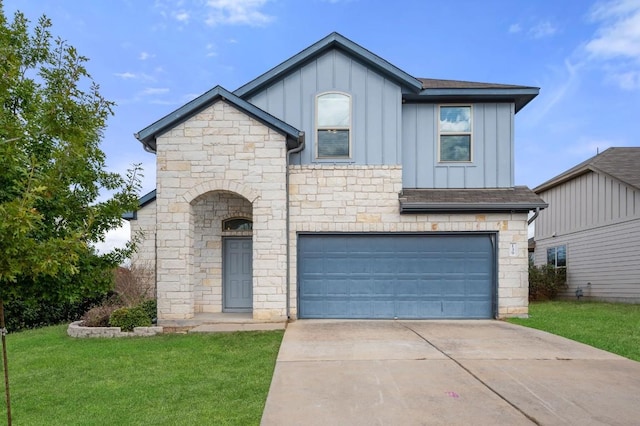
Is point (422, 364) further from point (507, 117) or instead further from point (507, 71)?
point (507, 71)

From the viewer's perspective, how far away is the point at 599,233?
58.1ft

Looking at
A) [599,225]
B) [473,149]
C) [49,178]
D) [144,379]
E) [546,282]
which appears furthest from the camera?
[546,282]

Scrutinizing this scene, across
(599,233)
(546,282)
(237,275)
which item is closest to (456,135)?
(237,275)

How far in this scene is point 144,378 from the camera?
6.20m

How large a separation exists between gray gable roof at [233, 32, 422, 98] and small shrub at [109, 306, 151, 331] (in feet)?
19.0

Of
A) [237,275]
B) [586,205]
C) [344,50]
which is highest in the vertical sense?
[344,50]

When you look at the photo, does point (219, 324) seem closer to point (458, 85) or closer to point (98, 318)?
point (98, 318)

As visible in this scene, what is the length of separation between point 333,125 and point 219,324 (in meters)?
5.62

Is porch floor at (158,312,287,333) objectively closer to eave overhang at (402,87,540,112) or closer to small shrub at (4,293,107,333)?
small shrub at (4,293,107,333)

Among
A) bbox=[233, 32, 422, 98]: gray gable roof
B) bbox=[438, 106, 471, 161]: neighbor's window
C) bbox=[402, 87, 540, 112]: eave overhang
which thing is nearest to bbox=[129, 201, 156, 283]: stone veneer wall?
bbox=[233, 32, 422, 98]: gray gable roof

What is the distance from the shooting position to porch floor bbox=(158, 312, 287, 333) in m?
9.65

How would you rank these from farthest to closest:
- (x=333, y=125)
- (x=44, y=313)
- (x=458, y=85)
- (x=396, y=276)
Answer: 1. (x=44, y=313)
2. (x=458, y=85)
3. (x=333, y=125)
4. (x=396, y=276)

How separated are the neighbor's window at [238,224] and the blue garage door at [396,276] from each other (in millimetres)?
1549

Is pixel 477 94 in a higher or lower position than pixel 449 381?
higher
